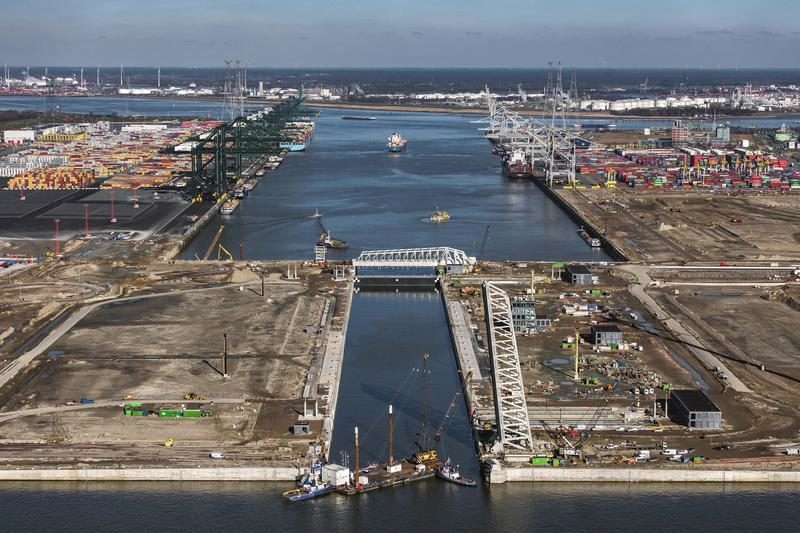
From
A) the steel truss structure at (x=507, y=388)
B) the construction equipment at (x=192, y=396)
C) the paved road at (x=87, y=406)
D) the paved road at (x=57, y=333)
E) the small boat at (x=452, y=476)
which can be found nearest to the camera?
the small boat at (x=452, y=476)

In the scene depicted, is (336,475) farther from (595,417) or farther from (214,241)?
(214,241)

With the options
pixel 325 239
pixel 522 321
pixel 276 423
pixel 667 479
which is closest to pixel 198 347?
pixel 276 423

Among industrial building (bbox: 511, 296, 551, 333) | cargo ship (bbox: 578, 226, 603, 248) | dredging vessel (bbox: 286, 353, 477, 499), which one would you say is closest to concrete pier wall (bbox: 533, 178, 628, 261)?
cargo ship (bbox: 578, 226, 603, 248)

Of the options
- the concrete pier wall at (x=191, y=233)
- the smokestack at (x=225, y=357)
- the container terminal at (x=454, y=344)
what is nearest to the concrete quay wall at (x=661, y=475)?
the container terminal at (x=454, y=344)

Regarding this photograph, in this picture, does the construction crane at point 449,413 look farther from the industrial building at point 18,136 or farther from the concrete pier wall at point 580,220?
the industrial building at point 18,136

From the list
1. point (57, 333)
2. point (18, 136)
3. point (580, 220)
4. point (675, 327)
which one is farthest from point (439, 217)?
point (18, 136)

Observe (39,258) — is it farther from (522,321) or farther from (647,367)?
(647,367)
